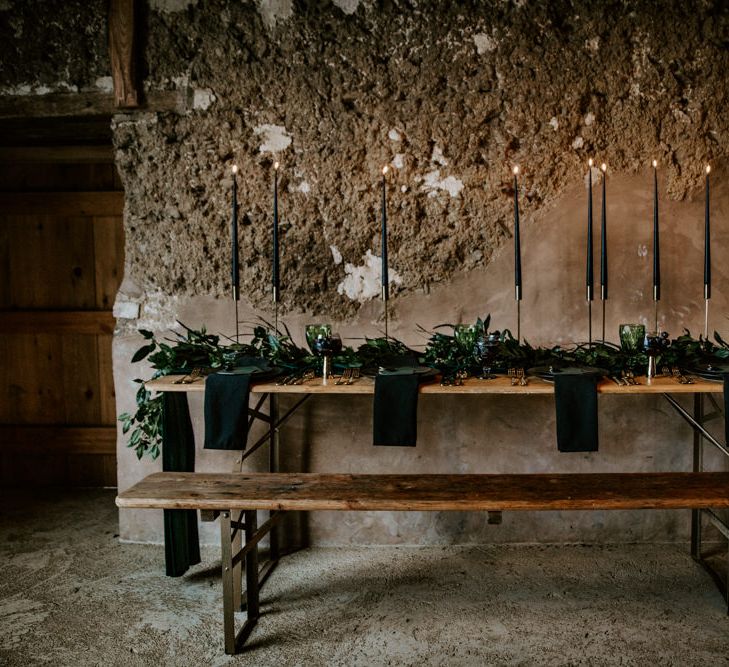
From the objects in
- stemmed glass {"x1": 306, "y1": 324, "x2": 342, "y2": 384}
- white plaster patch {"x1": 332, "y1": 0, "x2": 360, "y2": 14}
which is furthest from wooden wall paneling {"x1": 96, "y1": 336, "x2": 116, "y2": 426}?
white plaster patch {"x1": 332, "y1": 0, "x2": 360, "y2": 14}

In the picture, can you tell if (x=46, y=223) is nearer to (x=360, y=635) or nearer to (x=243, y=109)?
(x=243, y=109)

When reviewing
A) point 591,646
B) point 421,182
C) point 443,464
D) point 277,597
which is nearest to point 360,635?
point 277,597

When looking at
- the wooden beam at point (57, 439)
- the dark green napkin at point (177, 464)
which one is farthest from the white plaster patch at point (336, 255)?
the wooden beam at point (57, 439)

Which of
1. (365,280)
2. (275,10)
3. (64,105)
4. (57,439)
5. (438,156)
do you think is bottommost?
(57,439)

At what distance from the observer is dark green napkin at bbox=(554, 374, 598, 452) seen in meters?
2.08

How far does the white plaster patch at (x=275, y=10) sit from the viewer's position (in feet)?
8.91

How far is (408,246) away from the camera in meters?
2.77

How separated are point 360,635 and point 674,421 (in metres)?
1.76

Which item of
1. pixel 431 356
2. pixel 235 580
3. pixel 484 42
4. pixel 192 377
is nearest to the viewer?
pixel 235 580

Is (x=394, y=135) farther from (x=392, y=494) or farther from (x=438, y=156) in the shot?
(x=392, y=494)

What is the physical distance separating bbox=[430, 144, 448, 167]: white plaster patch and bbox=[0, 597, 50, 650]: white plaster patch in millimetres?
2469

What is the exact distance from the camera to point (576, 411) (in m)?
2.10

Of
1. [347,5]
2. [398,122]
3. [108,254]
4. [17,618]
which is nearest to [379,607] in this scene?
[17,618]

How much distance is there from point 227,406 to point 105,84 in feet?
5.70
